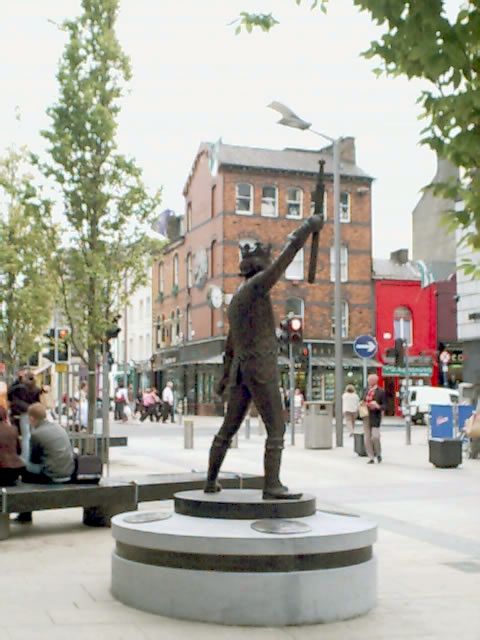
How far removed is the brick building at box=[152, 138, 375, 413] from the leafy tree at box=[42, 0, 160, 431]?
2923cm

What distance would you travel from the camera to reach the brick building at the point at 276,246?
5106cm

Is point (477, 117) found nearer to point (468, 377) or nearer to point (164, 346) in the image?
point (468, 377)

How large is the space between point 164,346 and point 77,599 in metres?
55.5

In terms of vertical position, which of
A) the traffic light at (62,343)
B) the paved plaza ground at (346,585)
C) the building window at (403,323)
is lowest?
the paved plaza ground at (346,585)

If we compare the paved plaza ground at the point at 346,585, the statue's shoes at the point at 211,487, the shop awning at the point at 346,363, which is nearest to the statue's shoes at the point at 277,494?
the statue's shoes at the point at 211,487

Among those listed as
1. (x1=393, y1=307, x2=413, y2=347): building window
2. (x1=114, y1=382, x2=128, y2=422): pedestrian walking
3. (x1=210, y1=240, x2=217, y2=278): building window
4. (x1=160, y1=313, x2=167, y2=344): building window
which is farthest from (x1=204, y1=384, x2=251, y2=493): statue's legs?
(x1=160, y1=313, x2=167, y2=344): building window

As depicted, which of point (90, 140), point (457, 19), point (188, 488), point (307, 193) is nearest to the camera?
point (457, 19)

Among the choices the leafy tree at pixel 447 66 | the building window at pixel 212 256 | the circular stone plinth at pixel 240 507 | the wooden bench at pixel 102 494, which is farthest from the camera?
the building window at pixel 212 256

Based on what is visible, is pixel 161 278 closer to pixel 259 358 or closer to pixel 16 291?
pixel 16 291

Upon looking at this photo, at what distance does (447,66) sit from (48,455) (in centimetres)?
642

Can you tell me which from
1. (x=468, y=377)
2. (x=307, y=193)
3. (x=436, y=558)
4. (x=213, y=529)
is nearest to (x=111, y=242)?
(x=436, y=558)

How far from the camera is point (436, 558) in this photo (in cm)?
888

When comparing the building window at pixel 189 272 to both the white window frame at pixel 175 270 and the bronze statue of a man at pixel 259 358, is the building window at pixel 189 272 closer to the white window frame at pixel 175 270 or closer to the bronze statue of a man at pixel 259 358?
the white window frame at pixel 175 270

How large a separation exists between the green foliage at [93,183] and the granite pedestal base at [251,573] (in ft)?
41.5
